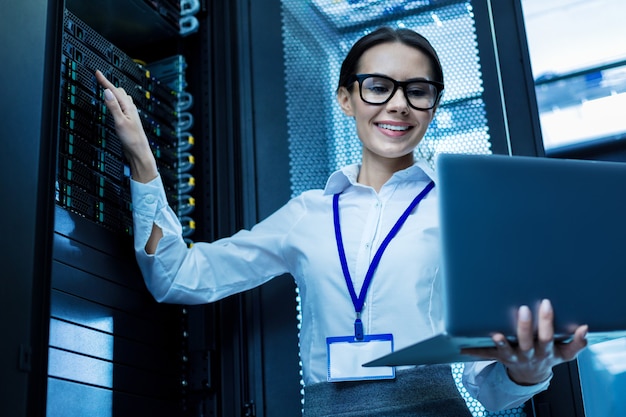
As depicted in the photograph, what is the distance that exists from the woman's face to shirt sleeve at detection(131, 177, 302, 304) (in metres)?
0.29

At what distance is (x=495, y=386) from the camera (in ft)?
5.33

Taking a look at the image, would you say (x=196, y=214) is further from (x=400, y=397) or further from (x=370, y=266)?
(x=400, y=397)

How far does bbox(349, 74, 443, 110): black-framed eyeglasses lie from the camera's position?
196cm

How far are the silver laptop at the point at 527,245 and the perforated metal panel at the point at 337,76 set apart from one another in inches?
33.0

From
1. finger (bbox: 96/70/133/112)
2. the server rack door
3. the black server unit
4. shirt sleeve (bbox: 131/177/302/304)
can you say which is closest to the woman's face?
shirt sleeve (bbox: 131/177/302/304)

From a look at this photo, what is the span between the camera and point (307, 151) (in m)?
2.32

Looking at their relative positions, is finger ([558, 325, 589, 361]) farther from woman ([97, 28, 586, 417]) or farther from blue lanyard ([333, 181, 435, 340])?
blue lanyard ([333, 181, 435, 340])

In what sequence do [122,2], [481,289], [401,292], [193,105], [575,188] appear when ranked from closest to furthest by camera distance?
[481,289] < [575,188] < [401,292] < [122,2] < [193,105]

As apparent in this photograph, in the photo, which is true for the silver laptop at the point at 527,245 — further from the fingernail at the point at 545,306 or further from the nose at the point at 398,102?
the nose at the point at 398,102

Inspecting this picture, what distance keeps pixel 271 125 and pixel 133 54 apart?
19.7 inches

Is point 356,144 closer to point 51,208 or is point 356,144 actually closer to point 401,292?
point 401,292

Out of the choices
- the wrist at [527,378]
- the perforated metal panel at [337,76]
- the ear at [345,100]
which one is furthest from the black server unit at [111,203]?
the wrist at [527,378]

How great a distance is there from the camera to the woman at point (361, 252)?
1.77 meters

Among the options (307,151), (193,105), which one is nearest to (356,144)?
(307,151)
